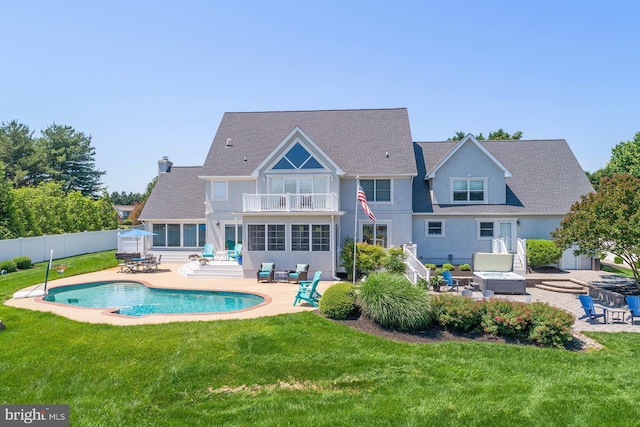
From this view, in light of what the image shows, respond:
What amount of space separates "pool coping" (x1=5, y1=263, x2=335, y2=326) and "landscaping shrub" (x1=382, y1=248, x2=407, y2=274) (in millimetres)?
3227

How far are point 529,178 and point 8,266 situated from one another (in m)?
32.8

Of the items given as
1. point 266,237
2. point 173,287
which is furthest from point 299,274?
point 173,287

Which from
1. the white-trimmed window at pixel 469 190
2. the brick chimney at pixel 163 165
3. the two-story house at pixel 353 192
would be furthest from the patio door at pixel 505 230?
the brick chimney at pixel 163 165

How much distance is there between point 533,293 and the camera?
1755cm

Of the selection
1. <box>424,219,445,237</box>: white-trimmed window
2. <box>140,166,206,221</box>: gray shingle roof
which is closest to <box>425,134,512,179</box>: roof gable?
<box>424,219,445,237</box>: white-trimmed window

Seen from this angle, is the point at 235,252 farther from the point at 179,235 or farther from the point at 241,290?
the point at 241,290

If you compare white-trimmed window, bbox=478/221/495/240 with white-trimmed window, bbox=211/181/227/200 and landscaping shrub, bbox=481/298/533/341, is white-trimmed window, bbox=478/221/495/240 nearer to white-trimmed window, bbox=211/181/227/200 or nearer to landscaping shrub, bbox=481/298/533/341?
landscaping shrub, bbox=481/298/533/341

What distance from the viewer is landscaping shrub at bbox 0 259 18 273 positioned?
21.5m

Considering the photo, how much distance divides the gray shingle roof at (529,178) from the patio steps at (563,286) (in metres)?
5.39

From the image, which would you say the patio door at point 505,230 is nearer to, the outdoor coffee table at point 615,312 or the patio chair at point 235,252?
the outdoor coffee table at point 615,312

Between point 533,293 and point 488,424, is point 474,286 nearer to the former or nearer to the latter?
point 533,293

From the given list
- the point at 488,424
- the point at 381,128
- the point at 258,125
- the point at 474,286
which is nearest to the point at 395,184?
the point at 381,128

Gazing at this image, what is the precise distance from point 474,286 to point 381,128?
1282cm

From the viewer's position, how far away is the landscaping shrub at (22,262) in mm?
22969
